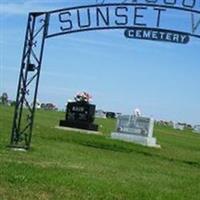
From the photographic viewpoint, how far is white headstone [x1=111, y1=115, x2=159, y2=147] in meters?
34.1

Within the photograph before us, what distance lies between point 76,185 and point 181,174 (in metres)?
6.17

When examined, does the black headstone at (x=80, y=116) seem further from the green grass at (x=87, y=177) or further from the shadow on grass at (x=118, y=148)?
the green grass at (x=87, y=177)

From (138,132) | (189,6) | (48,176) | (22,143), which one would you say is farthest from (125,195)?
(138,132)

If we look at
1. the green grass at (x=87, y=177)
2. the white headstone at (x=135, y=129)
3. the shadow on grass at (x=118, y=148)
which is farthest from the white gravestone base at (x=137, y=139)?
the green grass at (x=87, y=177)

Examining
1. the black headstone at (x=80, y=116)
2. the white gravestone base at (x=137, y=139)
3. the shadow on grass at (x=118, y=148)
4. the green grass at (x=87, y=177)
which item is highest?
the black headstone at (x=80, y=116)

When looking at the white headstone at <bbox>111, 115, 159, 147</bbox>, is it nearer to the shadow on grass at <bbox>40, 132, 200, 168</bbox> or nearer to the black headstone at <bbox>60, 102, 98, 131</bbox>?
the black headstone at <bbox>60, 102, 98, 131</bbox>

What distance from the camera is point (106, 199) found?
12062 mm

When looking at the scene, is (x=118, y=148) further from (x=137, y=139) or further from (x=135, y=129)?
(x=135, y=129)

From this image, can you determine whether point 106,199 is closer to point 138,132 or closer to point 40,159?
point 40,159

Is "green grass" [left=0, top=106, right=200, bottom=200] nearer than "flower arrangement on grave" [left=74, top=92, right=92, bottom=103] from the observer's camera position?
Yes

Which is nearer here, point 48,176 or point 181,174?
point 48,176

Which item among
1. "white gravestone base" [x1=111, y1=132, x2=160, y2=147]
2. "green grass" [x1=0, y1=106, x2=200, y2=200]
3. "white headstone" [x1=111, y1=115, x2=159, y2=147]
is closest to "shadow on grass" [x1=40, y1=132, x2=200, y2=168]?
"green grass" [x1=0, y1=106, x2=200, y2=200]

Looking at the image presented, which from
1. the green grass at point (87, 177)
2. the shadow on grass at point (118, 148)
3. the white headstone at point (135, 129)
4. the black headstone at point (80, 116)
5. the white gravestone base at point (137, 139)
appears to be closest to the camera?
the green grass at point (87, 177)

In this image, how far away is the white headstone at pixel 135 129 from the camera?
34.1 metres
